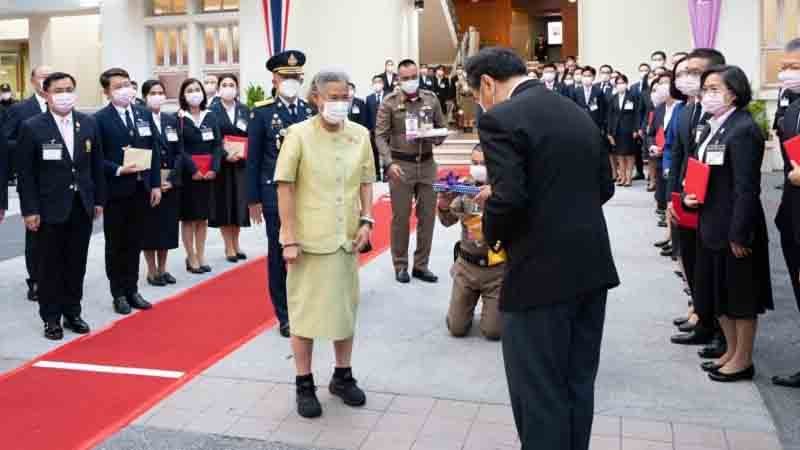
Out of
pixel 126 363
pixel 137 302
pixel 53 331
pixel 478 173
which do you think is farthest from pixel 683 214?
pixel 53 331

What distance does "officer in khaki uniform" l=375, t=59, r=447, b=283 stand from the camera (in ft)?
25.0

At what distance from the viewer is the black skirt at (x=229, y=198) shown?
27.9ft

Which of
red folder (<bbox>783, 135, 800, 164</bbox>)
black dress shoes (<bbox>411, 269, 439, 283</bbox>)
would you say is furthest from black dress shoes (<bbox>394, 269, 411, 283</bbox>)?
red folder (<bbox>783, 135, 800, 164</bbox>)

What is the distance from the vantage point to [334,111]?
448 centimetres

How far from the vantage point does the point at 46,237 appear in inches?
238

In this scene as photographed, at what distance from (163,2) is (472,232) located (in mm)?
18154

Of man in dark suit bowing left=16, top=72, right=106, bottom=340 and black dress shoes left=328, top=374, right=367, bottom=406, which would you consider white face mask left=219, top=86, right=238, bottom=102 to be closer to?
man in dark suit bowing left=16, top=72, right=106, bottom=340

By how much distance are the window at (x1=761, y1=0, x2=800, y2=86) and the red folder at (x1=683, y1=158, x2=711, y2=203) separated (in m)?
13.6

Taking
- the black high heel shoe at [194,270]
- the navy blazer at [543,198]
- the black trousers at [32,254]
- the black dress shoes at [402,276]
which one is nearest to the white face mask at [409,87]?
the black dress shoes at [402,276]

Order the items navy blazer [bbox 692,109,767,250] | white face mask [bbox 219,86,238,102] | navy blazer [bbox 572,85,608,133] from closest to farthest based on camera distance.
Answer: navy blazer [bbox 692,109,767,250], white face mask [bbox 219,86,238,102], navy blazer [bbox 572,85,608,133]

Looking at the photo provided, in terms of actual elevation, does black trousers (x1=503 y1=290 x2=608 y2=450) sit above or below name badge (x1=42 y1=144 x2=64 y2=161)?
below

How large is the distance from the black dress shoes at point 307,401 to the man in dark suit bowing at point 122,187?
2.76 m

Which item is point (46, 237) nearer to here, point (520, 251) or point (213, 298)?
point (213, 298)

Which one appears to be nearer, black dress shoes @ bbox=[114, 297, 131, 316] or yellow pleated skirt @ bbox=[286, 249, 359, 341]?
yellow pleated skirt @ bbox=[286, 249, 359, 341]
